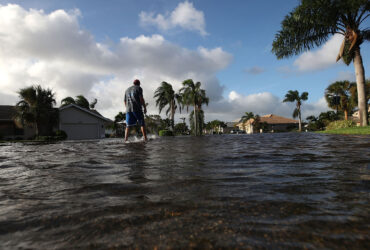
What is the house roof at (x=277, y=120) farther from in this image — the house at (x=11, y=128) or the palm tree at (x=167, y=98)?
the house at (x=11, y=128)

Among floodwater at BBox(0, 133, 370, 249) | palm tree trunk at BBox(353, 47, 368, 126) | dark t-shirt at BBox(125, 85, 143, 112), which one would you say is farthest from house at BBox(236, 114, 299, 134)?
floodwater at BBox(0, 133, 370, 249)

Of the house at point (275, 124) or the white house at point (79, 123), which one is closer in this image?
the white house at point (79, 123)

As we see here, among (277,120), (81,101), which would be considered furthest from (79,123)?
(277,120)

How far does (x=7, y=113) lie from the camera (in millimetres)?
22578

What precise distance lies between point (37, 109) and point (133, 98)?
1774cm

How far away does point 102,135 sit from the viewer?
→ 1024 inches

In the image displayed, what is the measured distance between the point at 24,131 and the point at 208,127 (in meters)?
77.4

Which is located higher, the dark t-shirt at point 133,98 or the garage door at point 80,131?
the dark t-shirt at point 133,98

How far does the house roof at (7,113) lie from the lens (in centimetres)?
2164

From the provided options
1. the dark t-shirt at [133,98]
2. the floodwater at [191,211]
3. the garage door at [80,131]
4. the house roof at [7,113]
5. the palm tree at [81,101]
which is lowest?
the floodwater at [191,211]

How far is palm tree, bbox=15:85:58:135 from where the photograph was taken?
20172mm

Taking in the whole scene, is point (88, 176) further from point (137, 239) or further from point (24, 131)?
point (24, 131)

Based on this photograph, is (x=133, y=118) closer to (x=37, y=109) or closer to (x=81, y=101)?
(x=37, y=109)

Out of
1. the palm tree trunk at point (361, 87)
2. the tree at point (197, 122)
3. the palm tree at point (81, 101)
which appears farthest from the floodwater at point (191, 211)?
the palm tree at point (81, 101)
